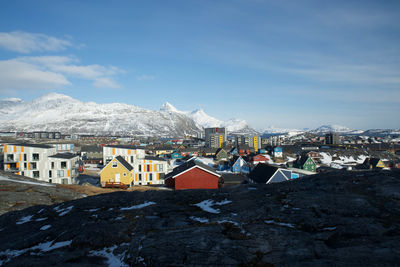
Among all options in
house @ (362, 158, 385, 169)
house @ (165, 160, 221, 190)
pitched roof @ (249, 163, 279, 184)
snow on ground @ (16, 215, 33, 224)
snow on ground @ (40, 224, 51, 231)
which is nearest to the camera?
snow on ground @ (40, 224, 51, 231)

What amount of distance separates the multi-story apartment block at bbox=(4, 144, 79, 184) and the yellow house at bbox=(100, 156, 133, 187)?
41.9 feet

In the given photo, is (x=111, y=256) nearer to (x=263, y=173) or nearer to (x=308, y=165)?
(x=263, y=173)

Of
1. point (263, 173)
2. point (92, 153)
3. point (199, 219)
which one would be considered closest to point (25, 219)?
point (199, 219)

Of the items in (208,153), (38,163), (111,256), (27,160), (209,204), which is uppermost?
(209,204)

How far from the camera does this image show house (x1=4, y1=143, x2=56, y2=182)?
4809 centimetres

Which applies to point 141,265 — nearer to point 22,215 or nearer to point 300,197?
point 300,197

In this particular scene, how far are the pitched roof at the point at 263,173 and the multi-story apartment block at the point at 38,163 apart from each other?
1541 inches

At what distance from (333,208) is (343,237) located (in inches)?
88.2

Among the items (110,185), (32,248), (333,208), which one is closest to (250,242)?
(333,208)

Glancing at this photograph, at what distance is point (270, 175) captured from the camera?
38.7m

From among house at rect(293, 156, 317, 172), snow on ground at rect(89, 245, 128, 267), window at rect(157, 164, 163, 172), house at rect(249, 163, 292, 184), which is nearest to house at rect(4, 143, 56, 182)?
window at rect(157, 164, 163, 172)

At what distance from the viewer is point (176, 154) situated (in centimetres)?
10975

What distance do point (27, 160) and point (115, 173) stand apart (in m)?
20.4

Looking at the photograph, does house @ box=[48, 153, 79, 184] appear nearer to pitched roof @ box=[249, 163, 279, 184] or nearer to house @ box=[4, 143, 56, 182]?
house @ box=[4, 143, 56, 182]
